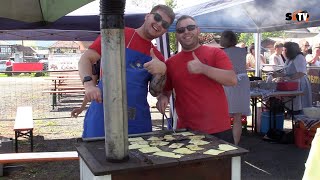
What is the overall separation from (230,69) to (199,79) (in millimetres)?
221

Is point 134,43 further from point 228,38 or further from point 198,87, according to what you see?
point 228,38

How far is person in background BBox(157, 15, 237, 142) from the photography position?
2416mm

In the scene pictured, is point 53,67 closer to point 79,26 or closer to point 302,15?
point 79,26

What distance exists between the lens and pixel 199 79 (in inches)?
96.0

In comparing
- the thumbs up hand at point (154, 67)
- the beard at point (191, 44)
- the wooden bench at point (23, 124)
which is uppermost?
the beard at point (191, 44)

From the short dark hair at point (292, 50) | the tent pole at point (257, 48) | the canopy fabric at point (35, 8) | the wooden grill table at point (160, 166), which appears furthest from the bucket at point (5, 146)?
the tent pole at point (257, 48)

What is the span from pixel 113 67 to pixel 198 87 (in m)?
0.94

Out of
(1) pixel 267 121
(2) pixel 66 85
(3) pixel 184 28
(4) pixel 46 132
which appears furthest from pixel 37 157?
(2) pixel 66 85

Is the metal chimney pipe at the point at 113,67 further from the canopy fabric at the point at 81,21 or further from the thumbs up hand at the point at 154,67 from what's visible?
the canopy fabric at the point at 81,21

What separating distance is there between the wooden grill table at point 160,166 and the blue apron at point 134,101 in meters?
0.40

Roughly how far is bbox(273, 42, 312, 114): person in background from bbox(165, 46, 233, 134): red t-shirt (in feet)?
14.4

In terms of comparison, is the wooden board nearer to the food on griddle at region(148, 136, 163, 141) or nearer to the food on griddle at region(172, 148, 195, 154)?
the food on griddle at region(148, 136, 163, 141)

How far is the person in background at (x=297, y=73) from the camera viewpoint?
6391 millimetres

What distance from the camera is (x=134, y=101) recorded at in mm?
2400
